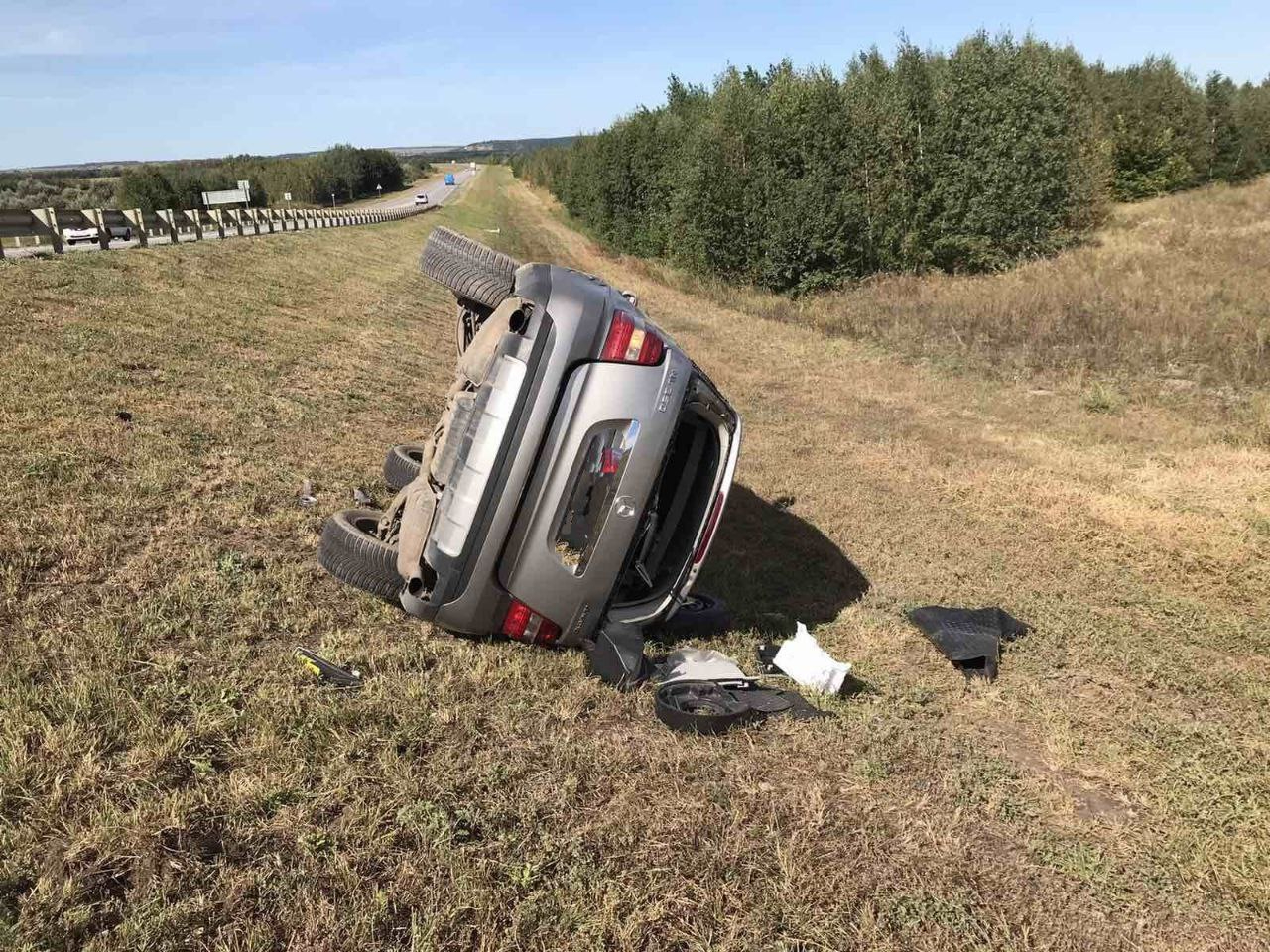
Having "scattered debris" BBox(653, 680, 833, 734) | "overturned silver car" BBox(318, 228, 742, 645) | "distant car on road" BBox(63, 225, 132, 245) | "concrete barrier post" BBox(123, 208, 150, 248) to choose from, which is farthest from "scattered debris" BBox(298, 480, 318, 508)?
"concrete barrier post" BBox(123, 208, 150, 248)

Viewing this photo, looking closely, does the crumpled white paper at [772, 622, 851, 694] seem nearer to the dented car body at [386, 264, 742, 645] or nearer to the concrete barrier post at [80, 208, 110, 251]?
the dented car body at [386, 264, 742, 645]

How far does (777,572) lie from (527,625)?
7.17 ft

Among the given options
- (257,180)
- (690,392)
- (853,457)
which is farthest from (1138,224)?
(257,180)

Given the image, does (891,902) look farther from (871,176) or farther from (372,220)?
(372,220)

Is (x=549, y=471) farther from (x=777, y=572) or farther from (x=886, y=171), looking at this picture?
(x=886, y=171)

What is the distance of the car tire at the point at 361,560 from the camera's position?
12.7ft

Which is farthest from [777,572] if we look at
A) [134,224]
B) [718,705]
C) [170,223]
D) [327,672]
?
[170,223]

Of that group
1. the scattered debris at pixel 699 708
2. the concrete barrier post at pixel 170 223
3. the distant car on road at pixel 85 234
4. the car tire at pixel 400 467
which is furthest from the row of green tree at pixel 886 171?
the scattered debris at pixel 699 708

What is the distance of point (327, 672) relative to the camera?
10.5 feet

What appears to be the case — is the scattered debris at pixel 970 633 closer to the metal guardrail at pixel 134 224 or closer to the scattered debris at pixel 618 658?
the scattered debris at pixel 618 658

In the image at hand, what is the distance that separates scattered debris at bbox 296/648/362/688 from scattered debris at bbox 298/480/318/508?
1890mm

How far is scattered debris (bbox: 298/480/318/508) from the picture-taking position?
4.95 metres

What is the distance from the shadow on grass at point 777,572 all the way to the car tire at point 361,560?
187 cm

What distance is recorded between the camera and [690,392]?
3.72 meters
